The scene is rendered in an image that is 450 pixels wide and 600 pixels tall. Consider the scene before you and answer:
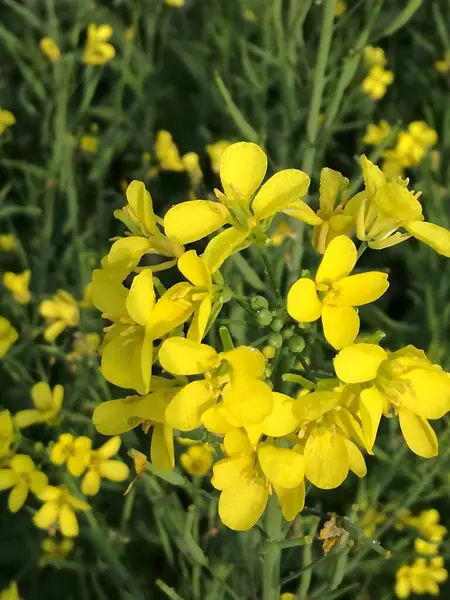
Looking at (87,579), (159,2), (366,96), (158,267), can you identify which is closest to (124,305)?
(158,267)

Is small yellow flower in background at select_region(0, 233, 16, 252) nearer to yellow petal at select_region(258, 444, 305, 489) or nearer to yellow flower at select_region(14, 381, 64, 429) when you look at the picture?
yellow flower at select_region(14, 381, 64, 429)

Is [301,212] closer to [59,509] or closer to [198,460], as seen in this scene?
[198,460]

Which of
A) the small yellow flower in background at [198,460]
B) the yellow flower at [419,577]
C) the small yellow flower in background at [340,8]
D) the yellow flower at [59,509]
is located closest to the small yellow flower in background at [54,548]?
the yellow flower at [59,509]

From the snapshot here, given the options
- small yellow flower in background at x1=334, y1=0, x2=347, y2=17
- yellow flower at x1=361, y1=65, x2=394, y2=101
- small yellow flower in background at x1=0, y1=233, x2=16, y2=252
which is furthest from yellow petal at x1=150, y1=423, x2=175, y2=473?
small yellow flower in background at x1=334, y1=0, x2=347, y2=17

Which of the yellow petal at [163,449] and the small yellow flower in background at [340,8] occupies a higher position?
the yellow petal at [163,449]

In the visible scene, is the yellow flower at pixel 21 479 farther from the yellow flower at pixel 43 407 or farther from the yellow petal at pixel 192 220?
the yellow petal at pixel 192 220

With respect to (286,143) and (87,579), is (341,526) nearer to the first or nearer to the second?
(87,579)
